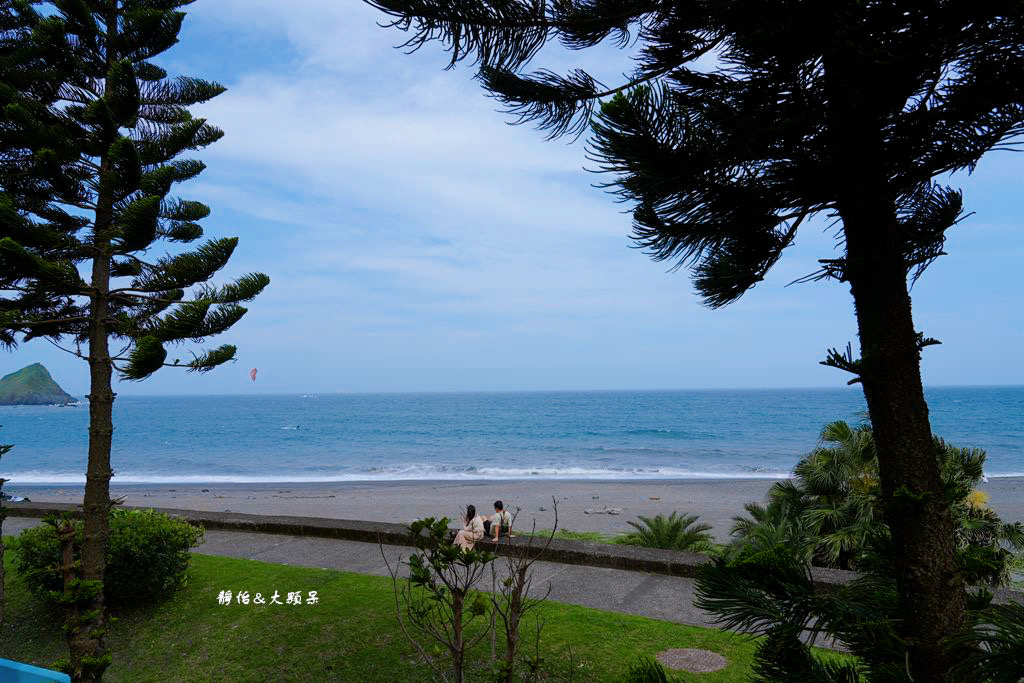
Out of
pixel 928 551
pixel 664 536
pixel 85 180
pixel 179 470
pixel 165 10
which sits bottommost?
pixel 179 470

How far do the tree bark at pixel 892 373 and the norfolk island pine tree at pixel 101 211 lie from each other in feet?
14.6

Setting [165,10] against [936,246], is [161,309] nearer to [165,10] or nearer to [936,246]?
[165,10]

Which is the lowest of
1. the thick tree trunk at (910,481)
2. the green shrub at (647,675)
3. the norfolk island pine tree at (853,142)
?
the green shrub at (647,675)

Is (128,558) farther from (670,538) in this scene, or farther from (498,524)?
(670,538)

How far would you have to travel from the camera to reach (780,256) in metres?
2.04

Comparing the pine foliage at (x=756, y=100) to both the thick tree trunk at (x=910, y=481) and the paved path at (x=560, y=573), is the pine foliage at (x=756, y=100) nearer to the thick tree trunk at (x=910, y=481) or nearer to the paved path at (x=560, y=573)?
the thick tree trunk at (x=910, y=481)

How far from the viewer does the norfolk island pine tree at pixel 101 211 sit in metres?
4.63

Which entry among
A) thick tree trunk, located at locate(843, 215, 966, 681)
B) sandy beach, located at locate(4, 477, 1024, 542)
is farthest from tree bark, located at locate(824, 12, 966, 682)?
sandy beach, located at locate(4, 477, 1024, 542)

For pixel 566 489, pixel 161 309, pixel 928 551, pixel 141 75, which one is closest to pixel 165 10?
pixel 141 75

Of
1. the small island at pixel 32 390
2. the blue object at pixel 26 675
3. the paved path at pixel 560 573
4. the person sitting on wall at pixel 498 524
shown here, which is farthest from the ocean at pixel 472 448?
the small island at pixel 32 390

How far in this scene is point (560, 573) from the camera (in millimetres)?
6273

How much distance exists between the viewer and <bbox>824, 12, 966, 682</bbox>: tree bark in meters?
1.48

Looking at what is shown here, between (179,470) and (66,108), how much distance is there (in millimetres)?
35944

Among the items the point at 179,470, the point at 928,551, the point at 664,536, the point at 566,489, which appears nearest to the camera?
the point at 928,551
